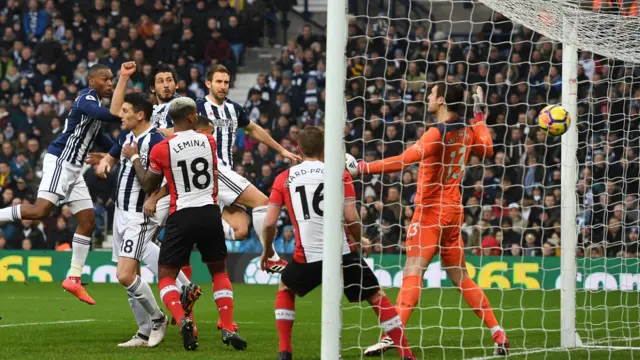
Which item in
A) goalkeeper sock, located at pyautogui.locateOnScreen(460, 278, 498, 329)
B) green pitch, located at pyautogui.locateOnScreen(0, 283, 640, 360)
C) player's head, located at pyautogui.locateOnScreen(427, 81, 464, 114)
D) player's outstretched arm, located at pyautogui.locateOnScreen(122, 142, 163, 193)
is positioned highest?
player's head, located at pyautogui.locateOnScreen(427, 81, 464, 114)

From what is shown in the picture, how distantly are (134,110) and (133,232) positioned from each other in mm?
972

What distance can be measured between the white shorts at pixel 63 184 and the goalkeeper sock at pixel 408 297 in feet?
11.5

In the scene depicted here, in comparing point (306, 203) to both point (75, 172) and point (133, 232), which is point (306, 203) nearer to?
point (133, 232)

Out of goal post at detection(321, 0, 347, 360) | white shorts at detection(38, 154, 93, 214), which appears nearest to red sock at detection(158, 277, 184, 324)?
goal post at detection(321, 0, 347, 360)

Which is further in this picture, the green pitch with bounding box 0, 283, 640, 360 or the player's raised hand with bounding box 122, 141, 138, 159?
the player's raised hand with bounding box 122, 141, 138, 159

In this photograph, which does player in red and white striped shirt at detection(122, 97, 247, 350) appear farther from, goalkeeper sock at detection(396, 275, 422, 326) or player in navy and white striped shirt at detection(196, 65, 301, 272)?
player in navy and white striped shirt at detection(196, 65, 301, 272)

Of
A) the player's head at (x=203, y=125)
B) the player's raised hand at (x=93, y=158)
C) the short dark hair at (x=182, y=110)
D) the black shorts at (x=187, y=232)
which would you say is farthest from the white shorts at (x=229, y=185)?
the short dark hair at (x=182, y=110)

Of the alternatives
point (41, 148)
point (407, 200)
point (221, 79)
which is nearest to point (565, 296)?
point (221, 79)

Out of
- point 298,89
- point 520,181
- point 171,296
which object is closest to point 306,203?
point 171,296

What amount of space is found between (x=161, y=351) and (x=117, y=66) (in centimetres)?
1427

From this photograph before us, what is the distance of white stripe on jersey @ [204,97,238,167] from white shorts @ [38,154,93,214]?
1.30 metres

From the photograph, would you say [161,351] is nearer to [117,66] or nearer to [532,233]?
[532,233]

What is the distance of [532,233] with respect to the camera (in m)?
15.7

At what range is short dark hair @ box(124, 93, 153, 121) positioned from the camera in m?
8.23
